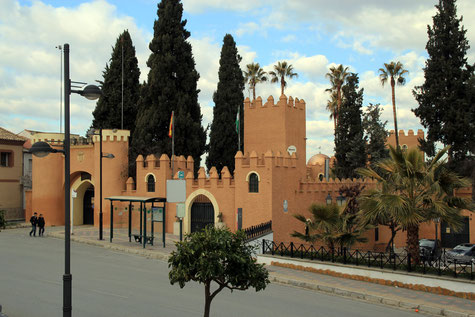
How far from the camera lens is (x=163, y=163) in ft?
99.0

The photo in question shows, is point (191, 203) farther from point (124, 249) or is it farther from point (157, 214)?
point (124, 249)

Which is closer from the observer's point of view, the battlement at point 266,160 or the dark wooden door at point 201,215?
the battlement at point 266,160

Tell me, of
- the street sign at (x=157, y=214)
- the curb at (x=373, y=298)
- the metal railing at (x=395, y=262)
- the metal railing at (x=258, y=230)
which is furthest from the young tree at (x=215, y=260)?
the street sign at (x=157, y=214)

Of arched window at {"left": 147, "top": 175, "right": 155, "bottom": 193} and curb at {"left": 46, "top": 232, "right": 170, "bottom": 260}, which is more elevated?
arched window at {"left": 147, "top": 175, "right": 155, "bottom": 193}

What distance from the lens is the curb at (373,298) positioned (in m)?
12.6

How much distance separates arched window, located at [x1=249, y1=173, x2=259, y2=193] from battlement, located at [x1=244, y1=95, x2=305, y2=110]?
224 inches

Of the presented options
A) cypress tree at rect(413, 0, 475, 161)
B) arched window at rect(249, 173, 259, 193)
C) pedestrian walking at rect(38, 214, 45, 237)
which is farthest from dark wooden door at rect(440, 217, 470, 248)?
pedestrian walking at rect(38, 214, 45, 237)

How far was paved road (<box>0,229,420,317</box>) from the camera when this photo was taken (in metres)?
12.0

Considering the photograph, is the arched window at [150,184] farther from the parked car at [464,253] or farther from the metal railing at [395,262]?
the parked car at [464,253]

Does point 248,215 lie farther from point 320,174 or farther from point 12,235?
point 320,174

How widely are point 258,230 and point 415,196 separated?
9.20 m

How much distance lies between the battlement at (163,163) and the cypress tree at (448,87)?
15728 mm

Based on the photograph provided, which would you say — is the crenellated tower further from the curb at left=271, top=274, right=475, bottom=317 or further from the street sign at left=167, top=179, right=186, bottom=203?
the curb at left=271, top=274, right=475, bottom=317

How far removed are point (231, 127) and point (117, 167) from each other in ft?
33.3
